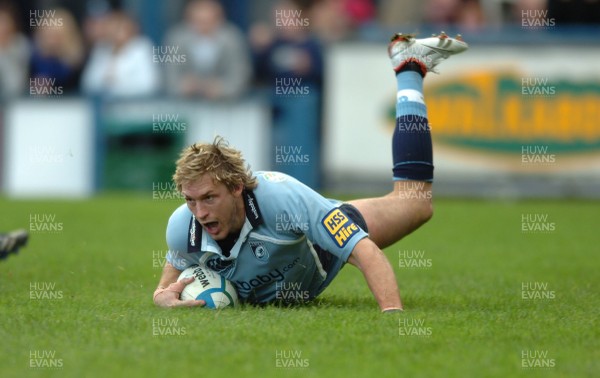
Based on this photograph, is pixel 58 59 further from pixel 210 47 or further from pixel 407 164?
pixel 407 164

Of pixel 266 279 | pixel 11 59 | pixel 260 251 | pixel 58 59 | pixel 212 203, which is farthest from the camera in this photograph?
pixel 11 59

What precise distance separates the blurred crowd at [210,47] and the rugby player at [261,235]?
10779mm

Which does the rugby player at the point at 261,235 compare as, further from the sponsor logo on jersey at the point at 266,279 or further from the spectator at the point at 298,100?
the spectator at the point at 298,100

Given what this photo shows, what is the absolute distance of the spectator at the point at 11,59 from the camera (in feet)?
66.0

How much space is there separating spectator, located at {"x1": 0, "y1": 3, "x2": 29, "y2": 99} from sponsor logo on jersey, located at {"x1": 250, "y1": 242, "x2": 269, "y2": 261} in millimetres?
13128

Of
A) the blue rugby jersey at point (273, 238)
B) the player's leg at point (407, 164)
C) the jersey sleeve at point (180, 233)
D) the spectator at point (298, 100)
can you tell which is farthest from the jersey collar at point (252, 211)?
the spectator at point (298, 100)

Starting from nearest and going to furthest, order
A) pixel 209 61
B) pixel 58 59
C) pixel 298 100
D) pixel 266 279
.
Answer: pixel 266 279 < pixel 298 100 < pixel 209 61 < pixel 58 59

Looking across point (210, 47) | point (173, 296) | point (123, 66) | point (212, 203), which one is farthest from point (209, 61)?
point (212, 203)

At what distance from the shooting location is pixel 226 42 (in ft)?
62.7

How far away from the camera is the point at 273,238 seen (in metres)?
7.60

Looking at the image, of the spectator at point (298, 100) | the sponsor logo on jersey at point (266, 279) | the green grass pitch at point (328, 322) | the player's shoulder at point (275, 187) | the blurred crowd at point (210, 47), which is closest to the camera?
the green grass pitch at point (328, 322)

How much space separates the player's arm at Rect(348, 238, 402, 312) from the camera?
7395 millimetres

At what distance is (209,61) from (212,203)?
39.6ft

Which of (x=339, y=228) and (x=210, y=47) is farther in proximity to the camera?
(x=210, y=47)
